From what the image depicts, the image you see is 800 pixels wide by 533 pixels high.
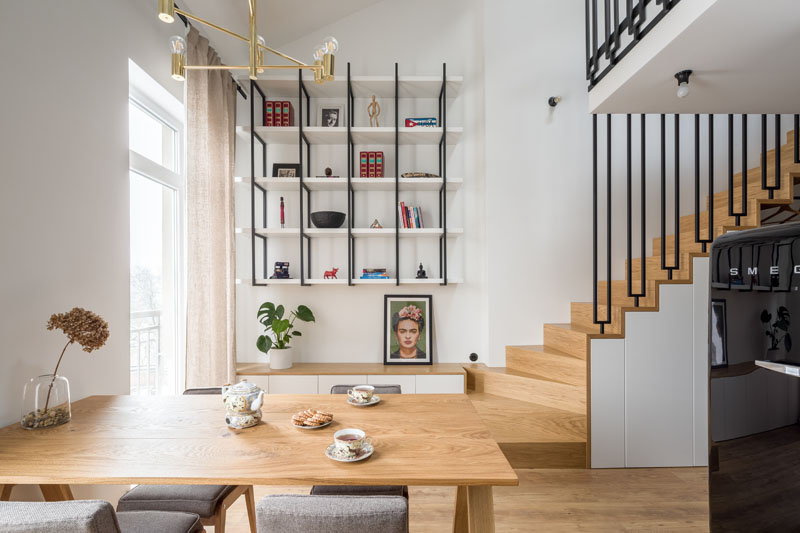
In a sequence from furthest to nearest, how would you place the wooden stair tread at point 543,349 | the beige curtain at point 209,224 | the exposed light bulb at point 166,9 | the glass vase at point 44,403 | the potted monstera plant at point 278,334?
the potted monstera plant at point 278,334 → the wooden stair tread at point 543,349 → the beige curtain at point 209,224 → the glass vase at point 44,403 → the exposed light bulb at point 166,9

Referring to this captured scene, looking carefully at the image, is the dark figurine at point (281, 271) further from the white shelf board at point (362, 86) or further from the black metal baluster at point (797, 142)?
the black metal baluster at point (797, 142)

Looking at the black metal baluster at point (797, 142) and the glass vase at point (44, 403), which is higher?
the black metal baluster at point (797, 142)

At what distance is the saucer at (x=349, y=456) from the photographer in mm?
1227

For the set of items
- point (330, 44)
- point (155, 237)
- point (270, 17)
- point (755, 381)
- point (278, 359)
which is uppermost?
point (270, 17)

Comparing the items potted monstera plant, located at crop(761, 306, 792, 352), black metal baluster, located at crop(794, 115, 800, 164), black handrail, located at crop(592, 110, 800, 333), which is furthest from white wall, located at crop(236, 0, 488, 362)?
potted monstera plant, located at crop(761, 306, 792, 352)

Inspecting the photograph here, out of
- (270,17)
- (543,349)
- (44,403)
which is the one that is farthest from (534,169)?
(44,403)

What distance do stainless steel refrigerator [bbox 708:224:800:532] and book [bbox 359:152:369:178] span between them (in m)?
2.59

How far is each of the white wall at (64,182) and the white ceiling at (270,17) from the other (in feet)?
1.79

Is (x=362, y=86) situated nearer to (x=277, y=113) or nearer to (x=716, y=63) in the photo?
(x=277, y=113)

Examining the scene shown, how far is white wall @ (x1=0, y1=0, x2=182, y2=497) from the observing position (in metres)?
1.57

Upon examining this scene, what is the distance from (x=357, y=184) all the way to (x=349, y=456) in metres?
2.55

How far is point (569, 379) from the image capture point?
2.94 m

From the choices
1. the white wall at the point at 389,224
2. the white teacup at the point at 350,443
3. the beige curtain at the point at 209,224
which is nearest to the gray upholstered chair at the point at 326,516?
the white teacup at the point at 350,443

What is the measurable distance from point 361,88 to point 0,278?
275cm
